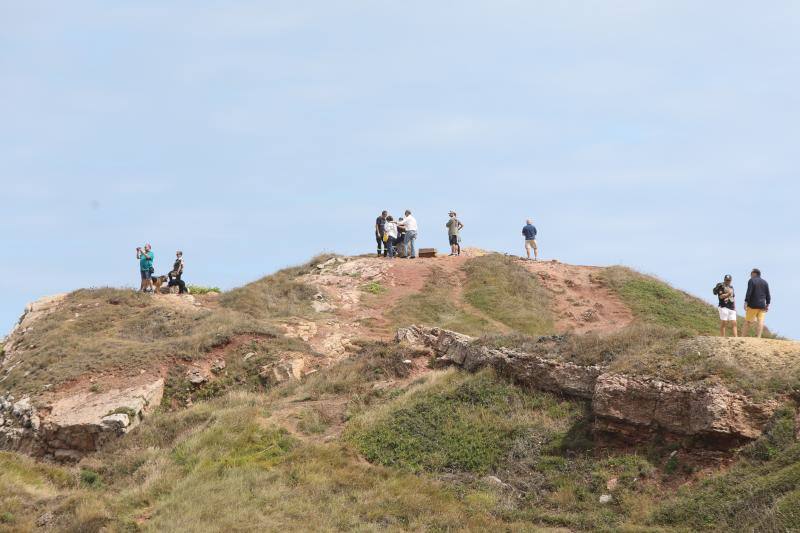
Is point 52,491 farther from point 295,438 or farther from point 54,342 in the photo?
point 54,342

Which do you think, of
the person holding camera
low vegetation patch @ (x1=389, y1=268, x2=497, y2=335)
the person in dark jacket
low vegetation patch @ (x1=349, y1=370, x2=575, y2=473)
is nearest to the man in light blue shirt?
the person holding camera

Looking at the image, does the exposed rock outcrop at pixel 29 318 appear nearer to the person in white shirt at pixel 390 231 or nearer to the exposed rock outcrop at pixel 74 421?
the exposed rock outcrop at pixel 74 421

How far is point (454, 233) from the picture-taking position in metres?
40.2

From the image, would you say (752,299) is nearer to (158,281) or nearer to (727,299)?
(727,299)

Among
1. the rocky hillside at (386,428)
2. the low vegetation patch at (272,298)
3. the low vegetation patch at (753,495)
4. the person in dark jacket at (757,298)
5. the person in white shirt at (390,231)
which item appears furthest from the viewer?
the person in white shirt at (390,231)

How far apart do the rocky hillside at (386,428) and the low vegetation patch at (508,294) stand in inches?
233

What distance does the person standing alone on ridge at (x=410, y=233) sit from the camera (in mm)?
38750

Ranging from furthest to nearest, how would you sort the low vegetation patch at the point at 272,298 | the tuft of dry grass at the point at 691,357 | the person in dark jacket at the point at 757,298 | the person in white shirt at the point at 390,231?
1. the person in white shirt at the point at 390,231
2. the low vegetation patch at the point at 272,298
3. the person in dark jacket at the point at 757,298
4. the tuft of dry grass at the point at 691,357

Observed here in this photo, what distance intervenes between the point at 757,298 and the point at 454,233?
760 inches

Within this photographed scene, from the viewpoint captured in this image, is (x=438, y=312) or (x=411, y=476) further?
(x=438, y=312)

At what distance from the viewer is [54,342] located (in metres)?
28.6

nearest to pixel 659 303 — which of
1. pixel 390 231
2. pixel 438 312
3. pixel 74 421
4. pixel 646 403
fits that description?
pixel 438 312

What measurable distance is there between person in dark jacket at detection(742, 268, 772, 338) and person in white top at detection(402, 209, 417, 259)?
18284 millimetres

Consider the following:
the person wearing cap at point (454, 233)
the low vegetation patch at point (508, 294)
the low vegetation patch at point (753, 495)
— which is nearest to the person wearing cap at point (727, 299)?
the low vegetation patch at point (753, 495)
